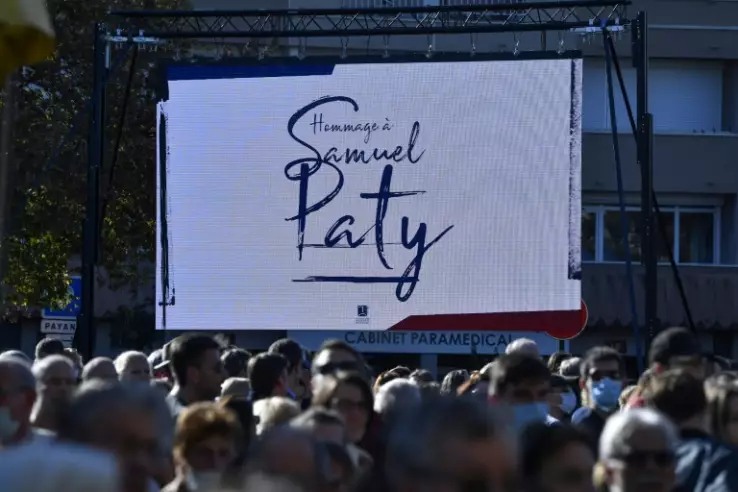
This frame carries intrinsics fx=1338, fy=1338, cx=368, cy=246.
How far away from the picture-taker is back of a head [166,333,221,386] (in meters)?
6.23

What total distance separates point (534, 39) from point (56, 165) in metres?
9.04

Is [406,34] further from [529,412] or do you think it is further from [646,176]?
[529,412]

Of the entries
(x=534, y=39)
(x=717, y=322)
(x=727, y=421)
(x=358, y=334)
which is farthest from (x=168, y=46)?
(x=727, y=421)

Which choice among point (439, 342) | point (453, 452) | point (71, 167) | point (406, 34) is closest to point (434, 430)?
point (453, 452)

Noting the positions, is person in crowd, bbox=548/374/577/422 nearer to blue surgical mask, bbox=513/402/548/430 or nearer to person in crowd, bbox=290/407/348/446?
blue surgical mask, bbox=513/402/548/430

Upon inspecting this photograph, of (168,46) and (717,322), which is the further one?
(717,322)

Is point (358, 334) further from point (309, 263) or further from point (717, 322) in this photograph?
point (717, 322)

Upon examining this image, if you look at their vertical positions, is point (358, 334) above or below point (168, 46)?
below

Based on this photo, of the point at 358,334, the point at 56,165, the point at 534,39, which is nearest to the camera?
the point at 358,334

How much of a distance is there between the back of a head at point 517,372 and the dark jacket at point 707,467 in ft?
3.36

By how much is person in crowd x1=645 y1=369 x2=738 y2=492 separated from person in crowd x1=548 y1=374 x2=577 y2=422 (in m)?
2.13

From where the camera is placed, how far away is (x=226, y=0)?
25.1 meters

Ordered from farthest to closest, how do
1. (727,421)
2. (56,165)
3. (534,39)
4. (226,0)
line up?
1. (226,0)
2. (534,39)
3. (56,165)
4. (727,421)

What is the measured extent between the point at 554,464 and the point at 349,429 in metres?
1.53
